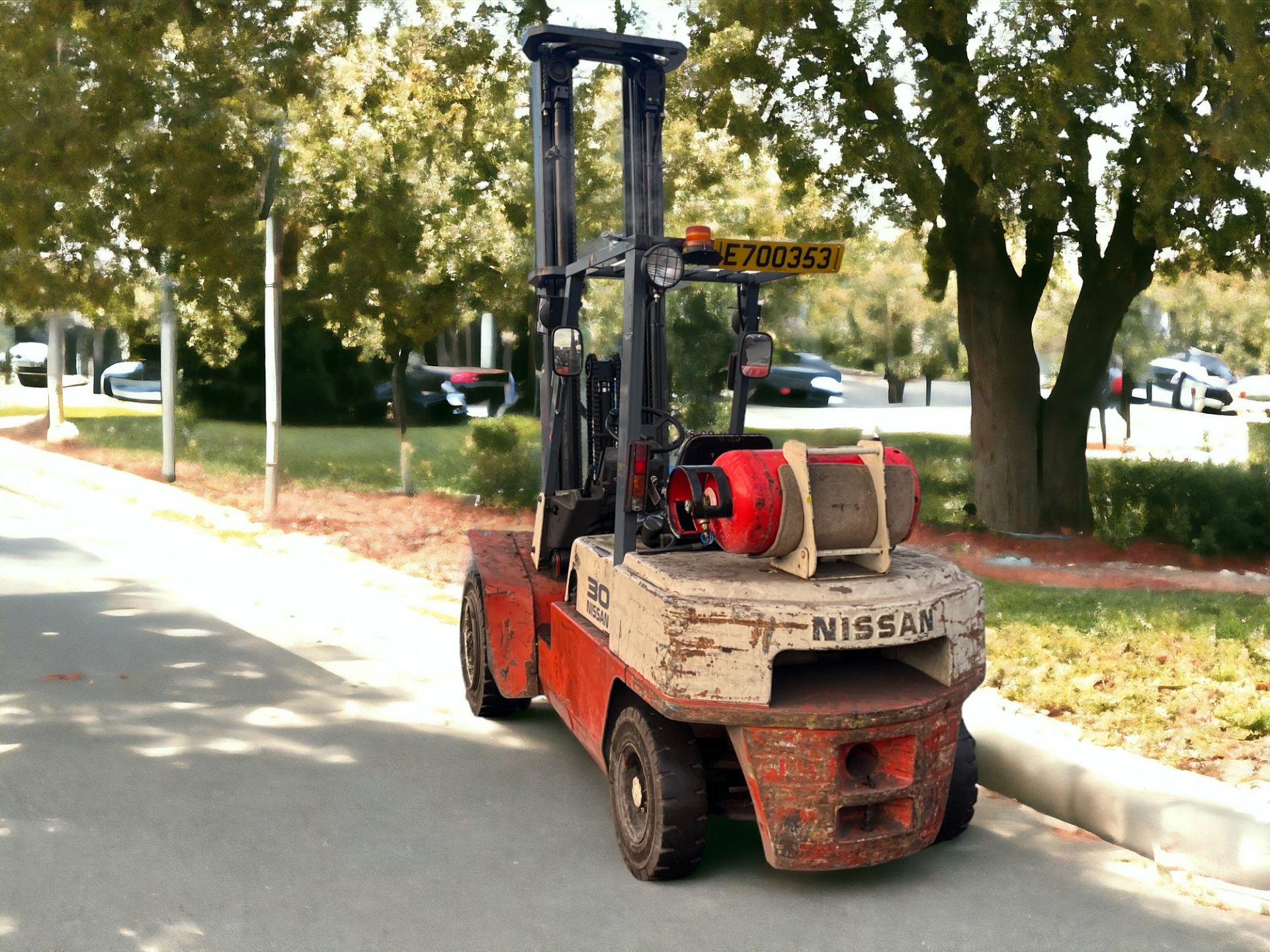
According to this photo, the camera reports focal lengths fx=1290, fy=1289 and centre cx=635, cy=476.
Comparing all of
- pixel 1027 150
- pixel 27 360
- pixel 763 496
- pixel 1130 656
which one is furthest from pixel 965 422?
pixel 27 360

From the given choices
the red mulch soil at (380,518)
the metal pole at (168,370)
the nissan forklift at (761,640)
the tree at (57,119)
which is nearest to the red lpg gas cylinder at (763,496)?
the nissan forklift at (761,640)

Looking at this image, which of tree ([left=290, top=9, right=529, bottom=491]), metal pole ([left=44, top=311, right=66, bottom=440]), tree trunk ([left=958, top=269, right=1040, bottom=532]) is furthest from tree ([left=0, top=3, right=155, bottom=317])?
metal pole ([left=44, top=311, right=66, bottom=440])

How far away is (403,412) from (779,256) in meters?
16.6

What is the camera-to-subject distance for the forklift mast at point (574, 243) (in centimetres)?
727

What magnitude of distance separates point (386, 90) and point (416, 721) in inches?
522

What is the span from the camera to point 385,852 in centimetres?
579

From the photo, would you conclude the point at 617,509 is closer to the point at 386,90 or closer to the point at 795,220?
the point at 795,220

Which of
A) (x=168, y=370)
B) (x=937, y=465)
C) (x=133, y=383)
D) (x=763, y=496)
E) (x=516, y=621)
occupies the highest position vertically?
(x=168, y=370)

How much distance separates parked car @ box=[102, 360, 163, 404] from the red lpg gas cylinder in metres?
28.8

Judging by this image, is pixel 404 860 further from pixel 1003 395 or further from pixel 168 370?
pixel 168 370

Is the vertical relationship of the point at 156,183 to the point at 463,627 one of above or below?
above

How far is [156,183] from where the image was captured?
12.5m

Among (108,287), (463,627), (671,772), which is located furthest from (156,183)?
(671,772)

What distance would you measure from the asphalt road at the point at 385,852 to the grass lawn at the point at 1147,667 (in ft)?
4.63
